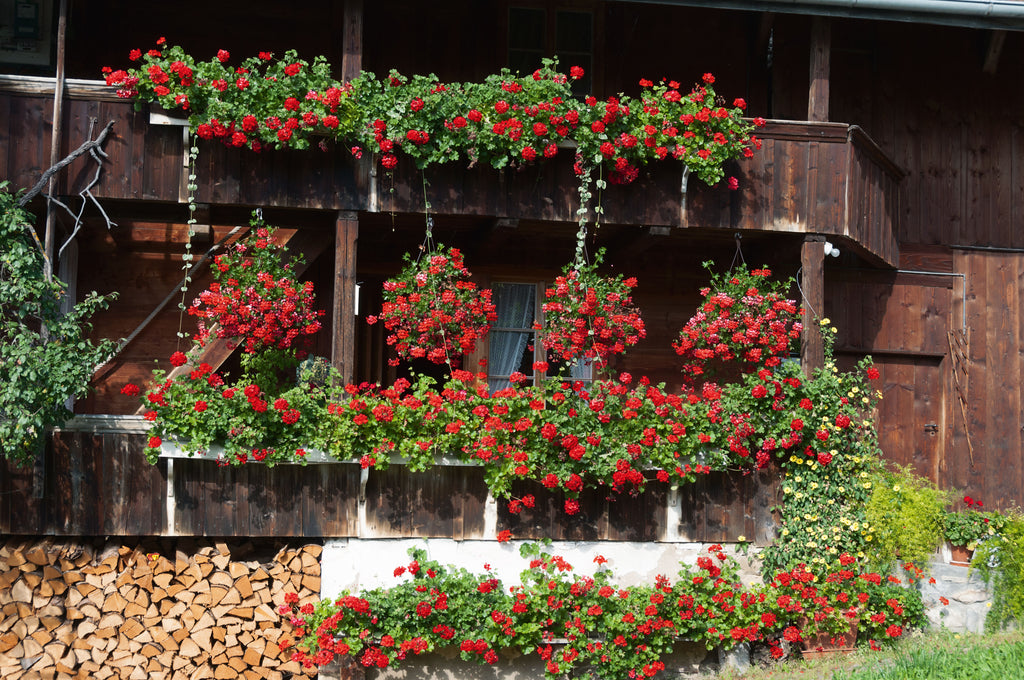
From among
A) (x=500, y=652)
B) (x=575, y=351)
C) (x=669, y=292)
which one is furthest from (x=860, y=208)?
(x=500, y=652)

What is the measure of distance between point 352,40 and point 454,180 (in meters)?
1.49

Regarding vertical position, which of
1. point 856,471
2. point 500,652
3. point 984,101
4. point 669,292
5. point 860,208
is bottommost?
point 500,652

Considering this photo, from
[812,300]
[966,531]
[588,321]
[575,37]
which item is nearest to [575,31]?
[575,37]

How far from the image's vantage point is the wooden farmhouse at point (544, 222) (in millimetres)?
8773

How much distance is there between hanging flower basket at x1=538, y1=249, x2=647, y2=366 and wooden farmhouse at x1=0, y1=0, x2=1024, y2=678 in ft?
2.28

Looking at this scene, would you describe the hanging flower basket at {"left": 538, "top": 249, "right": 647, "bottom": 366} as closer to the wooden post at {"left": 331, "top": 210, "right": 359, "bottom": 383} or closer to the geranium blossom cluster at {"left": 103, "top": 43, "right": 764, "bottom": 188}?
the geranium blossom cluster at {"left": 103, "top": 43, "right": 764, "bottom": 188}

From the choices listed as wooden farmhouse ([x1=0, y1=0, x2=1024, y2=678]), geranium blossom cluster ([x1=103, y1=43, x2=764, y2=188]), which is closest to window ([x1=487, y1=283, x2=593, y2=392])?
wooden farmhouse ([x1=0, y1=0, x2=1024, y2=678])

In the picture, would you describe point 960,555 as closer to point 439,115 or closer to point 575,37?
point 439,115

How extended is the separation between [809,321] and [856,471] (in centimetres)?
139

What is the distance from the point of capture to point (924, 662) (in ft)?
24.9

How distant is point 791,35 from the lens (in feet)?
38.0

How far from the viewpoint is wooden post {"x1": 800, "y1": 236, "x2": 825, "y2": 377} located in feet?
31.1

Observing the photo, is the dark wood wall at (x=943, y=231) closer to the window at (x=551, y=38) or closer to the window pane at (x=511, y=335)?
the window at (x=551, y=38)

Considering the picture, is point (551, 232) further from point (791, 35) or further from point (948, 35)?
point (948, 35)
